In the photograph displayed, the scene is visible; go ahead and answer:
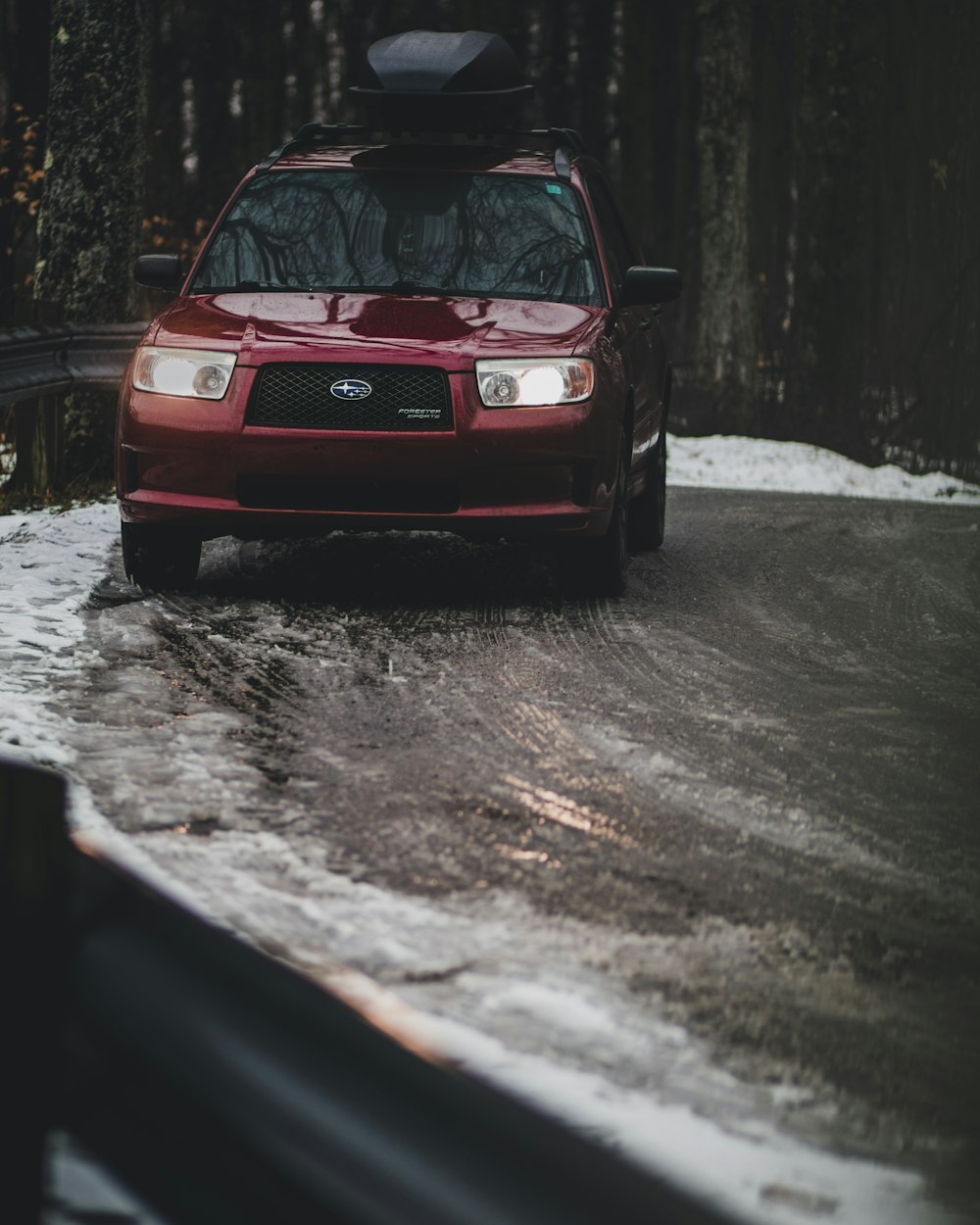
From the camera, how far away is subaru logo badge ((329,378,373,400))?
24.5ft

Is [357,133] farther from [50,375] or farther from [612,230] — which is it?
[50,375]

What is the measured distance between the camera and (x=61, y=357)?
36.2 feet

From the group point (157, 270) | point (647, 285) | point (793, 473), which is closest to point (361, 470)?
point (157, 270)

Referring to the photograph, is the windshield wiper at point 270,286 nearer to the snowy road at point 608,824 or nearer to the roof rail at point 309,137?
the roof rail at point 309,137

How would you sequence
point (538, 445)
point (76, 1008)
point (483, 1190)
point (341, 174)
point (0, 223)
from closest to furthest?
point (483, 1190), point (76, 1008), point (538, 445), point (341, 174), point (0, 223)

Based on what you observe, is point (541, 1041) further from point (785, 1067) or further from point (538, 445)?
point (538, 445)

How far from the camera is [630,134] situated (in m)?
28.2

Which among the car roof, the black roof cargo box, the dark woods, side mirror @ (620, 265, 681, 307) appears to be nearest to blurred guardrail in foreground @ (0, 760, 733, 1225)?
side mirror @ (620, 265, 681, 307)

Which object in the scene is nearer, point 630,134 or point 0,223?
point 0,223

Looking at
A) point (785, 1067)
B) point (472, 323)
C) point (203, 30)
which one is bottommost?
point (785, 1067)

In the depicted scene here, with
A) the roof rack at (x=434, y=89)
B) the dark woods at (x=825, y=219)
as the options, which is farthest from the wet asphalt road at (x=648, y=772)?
the dark woods at (x=825, y=219)

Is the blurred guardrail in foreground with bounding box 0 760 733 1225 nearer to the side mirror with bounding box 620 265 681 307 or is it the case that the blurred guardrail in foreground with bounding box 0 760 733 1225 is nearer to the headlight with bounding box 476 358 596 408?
the headlight with bounding box 476 358 596 408

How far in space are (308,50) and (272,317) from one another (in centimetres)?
2196

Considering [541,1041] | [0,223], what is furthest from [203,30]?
[541,1041]
